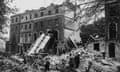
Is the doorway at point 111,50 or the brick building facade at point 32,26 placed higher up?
the brick building facade at point 32,26

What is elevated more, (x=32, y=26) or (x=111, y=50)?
(x=32, y=26)

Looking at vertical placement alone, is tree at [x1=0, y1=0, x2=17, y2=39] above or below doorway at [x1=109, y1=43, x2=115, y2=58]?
above

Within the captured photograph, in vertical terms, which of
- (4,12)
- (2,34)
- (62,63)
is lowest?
(62,63)

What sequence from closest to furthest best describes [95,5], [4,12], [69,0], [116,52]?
[95,5]
[69,0]
[4,12]
[116,52]

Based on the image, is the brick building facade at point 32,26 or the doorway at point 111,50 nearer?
the doorway at point 111,50

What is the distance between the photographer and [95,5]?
5.89 m

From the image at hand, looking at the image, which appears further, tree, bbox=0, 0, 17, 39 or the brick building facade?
the brick building facade

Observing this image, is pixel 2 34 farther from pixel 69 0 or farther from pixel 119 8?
pixel 119 8

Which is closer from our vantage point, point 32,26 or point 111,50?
point 111,50

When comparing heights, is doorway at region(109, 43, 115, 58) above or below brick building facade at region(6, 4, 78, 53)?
below

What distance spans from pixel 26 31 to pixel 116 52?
25.4 meters

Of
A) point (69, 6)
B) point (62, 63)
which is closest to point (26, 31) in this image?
point (62, 63)

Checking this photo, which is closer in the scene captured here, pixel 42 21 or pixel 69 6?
pixel 69 6

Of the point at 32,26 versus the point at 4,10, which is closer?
the point at 4,10
